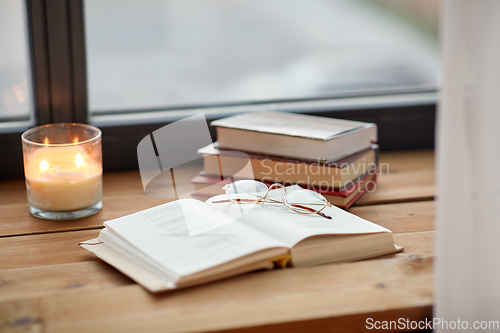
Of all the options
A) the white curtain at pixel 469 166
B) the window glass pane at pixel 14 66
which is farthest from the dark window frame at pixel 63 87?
the white curtain at pixel 469 166

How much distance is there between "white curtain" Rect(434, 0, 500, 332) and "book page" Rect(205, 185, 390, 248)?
189mm

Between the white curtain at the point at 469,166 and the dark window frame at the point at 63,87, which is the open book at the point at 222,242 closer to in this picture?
the white curtain at the point at 469,166

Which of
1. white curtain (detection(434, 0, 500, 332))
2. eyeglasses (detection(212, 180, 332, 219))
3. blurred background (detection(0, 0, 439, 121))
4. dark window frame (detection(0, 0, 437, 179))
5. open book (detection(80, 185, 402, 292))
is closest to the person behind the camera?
white curtain (detection(434, 0, 500, 332))

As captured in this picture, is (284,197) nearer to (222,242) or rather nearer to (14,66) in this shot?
(222,242)

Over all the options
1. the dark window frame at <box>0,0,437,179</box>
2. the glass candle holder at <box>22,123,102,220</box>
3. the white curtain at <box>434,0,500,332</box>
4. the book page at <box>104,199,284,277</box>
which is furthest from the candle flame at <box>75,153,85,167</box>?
the white curtain at <box>434,0,500,332</box>

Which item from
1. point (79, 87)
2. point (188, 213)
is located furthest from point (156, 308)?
point (79, 87)

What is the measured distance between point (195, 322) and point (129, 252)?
7.2 inches

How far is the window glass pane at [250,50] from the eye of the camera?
1.23 meters

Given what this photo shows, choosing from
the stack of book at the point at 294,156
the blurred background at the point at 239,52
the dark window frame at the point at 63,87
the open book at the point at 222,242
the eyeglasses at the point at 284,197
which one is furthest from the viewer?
the blurred background at the point at 239,52

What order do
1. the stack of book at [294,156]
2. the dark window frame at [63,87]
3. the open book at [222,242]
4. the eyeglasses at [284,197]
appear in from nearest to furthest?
the open book at [222,242], the eyeglasses at [284,197], the stack of book at [294,156], the dark window frame at [63,87]

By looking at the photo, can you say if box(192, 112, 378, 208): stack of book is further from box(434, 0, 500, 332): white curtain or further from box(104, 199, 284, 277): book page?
box(434, 0, 500, 332): white curtain

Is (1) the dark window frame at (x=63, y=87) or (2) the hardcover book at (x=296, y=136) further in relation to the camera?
(1) the dark window frame at (x=63, y=87)

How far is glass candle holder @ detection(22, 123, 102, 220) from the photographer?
90 cm

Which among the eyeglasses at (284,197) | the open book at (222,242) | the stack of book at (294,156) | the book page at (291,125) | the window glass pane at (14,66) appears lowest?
the open book at (222,242)
